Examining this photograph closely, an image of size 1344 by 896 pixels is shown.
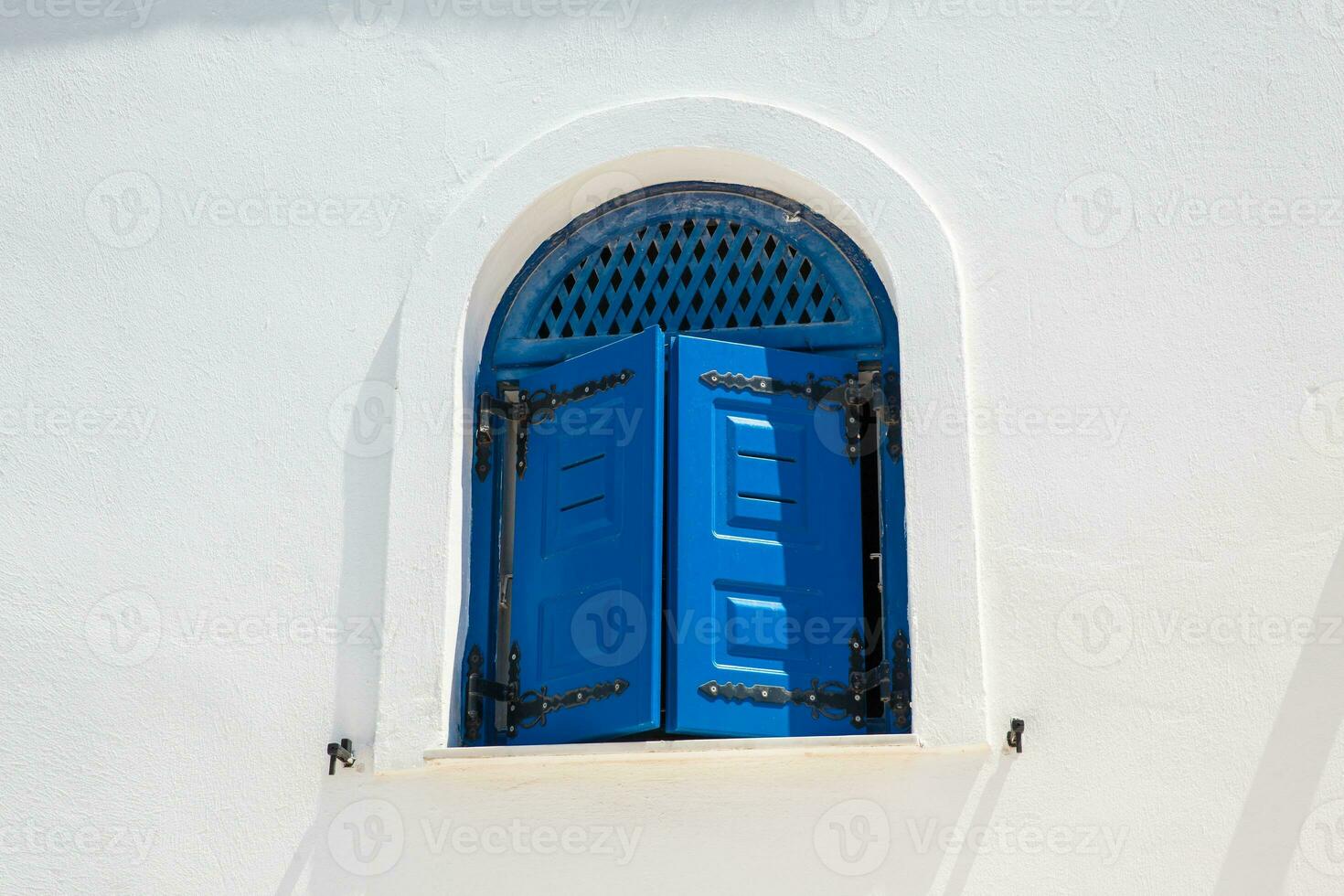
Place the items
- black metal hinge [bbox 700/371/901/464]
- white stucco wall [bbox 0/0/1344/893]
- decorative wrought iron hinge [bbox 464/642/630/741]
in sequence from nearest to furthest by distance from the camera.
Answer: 1. white stucco wall [bbox 0/0/1344/893]
2. decorative wrought iron hinge [bbox 464/642/630/741]
3. black metal hinge [bbox 700/371/901/464]

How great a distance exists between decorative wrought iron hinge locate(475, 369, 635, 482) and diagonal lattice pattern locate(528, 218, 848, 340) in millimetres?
292

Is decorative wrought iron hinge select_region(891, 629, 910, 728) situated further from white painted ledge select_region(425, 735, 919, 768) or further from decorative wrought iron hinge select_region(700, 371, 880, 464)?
decorative wrought iron hinge select_region(700, 371, 880, 464)

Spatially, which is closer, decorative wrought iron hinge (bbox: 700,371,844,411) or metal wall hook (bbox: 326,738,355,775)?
metal wall hook (bbox: 326,738,355,775)

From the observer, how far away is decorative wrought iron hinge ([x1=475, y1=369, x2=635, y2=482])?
6.59 m

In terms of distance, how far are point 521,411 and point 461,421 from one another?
0.23 metres

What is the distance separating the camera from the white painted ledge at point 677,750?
574 centimetres

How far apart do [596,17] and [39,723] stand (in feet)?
10.6

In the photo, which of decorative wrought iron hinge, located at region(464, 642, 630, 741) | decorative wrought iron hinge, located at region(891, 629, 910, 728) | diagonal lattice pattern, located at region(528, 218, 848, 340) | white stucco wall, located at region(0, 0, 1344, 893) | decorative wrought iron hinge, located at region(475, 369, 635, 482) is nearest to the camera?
white stucco wall, located at region(0, 0, 1344, 893)

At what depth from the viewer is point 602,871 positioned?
5.83 meters

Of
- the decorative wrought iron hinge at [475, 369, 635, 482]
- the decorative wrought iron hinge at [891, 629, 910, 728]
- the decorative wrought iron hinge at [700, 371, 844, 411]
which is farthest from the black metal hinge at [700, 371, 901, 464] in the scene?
the decorative wrought iron hinge at [891, 629, 910, 728]

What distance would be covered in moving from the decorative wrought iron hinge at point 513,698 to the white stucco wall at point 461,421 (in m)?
0.17

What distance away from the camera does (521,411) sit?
22.0ft

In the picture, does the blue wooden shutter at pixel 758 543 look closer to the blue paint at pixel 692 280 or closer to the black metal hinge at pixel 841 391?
the black metal hinge at pixel 841 391

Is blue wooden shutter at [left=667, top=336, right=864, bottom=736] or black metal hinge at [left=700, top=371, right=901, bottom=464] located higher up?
black metal hinge at [left=700, top=371, right=901, bottom=464]
